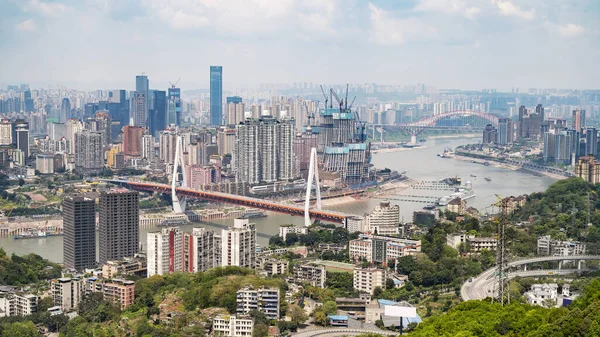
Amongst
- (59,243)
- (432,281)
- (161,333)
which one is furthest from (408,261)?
(59,243)

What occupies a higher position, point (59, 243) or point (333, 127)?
point (333, 127)

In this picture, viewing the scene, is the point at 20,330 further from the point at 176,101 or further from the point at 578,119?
the point at 176,101

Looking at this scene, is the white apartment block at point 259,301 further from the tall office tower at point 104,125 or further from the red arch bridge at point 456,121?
the red arch bridge at point 456,121

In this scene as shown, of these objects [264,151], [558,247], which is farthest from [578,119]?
[558,247]

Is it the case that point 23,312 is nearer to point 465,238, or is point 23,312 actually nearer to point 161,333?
point 161,333

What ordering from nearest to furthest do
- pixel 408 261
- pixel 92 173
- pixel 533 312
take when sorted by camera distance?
pixel 533 312 < pixel 408 261 < pixel 92 173
